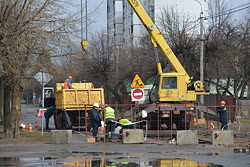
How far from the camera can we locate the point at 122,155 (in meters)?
14.5

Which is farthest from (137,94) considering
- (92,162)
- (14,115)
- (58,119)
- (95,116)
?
(92,162)

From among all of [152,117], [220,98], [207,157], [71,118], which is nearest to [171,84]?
[152,117]

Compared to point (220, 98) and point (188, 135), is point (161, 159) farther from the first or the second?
point (220, 98)

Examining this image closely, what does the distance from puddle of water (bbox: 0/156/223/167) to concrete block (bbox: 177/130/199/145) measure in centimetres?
451

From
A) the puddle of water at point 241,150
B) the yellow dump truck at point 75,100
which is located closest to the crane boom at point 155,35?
the yellow dump truck at point 75,100

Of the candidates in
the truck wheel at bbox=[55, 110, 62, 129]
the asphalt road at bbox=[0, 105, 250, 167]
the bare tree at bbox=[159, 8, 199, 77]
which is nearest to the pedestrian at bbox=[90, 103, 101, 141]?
the asphalt road at bbox=[0, 105, 250, 167]

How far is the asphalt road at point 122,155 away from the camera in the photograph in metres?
12.6

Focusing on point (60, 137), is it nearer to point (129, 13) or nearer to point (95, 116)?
point (95, 116)

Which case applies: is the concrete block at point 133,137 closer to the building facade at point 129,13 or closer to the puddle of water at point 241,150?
the puddle of water at point 241,150

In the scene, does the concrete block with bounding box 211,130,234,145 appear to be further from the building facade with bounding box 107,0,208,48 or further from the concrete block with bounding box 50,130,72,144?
the building facade with bounding box 107,0,208,48

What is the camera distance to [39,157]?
14.0 meters

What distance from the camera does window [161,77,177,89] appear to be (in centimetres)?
2462

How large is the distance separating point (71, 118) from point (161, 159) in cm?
1139

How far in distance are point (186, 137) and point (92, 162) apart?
5.91 m
